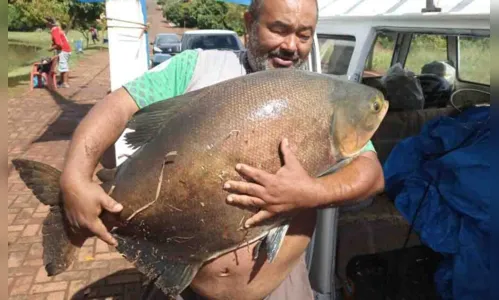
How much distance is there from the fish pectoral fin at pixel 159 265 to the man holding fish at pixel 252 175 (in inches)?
4.8

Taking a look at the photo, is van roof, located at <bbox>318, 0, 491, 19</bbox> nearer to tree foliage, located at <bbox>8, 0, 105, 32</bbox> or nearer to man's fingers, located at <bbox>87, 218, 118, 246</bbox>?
man's fingers, located at <bbox>87, 218, 118, 246</bbox>

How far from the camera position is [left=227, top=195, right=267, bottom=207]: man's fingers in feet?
5.19

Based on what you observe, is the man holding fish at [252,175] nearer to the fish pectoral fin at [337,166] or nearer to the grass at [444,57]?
the fish pectoral fin at [337,166]

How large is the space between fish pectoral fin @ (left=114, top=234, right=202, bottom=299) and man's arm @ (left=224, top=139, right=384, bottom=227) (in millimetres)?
345

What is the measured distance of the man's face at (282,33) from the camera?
1866mm

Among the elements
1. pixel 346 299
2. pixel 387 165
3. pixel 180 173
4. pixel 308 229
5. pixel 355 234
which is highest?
pixel 180 173

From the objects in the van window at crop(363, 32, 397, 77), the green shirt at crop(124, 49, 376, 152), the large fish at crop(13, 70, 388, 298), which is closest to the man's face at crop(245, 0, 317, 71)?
the green shirt at crop(124, 49, 376, 152)

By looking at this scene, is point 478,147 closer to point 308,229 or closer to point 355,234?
point 355,234

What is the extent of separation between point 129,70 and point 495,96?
5092 millimetres

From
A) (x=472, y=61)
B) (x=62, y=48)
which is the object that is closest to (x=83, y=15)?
(x=62, y=48)

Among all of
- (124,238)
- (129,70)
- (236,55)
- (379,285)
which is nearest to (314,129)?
(236,55)

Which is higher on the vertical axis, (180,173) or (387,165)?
(180,173)

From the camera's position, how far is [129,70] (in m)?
6.02

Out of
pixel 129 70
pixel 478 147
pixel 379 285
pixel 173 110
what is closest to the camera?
pixel 173 110
